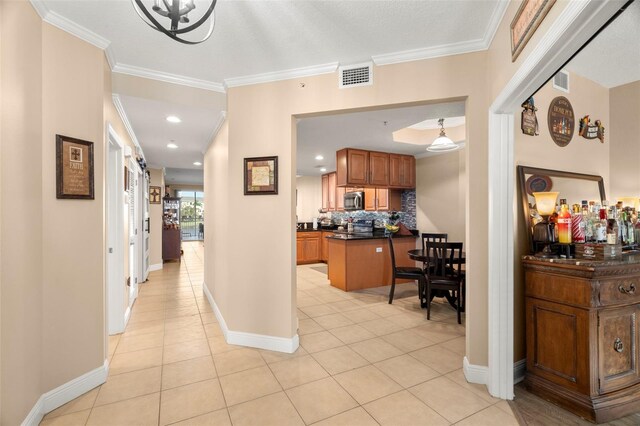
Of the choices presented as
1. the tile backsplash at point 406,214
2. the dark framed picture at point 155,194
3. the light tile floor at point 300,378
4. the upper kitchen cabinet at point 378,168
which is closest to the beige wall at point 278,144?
the light tile floor at point 300,378

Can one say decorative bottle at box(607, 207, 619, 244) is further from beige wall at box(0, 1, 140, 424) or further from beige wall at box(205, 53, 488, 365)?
beige wall at box(0, 1, 140, 424)

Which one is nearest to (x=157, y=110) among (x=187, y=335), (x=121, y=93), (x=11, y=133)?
(x=121, y=93)

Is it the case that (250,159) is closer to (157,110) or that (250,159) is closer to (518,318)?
(157,110)

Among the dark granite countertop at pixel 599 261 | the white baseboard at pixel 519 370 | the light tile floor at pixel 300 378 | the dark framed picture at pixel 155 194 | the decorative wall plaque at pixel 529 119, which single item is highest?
the decorative wall plaque at pixel 529 119

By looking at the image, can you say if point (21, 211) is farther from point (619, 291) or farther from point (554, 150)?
point (554, 150)

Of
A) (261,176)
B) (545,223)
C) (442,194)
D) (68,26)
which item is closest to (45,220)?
(68,26)

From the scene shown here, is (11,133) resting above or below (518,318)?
above

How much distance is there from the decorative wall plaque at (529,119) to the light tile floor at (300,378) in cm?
204

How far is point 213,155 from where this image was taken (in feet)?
12.5

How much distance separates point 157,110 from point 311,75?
66.0 inches

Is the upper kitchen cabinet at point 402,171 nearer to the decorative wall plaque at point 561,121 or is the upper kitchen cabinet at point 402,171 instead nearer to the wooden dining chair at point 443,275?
the wooden dining chair at point 443,275

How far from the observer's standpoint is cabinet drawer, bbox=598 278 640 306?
1777 millimetres

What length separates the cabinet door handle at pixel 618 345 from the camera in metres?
1.83

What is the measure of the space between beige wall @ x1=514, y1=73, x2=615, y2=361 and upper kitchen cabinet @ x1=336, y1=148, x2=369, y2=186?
3.00 m
